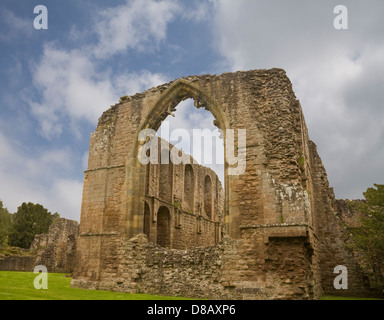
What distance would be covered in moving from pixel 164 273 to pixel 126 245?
5.03 feet

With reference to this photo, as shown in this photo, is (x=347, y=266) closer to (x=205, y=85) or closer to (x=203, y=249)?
(x=203, y=249)

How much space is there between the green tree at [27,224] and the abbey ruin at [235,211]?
21894 millimetres

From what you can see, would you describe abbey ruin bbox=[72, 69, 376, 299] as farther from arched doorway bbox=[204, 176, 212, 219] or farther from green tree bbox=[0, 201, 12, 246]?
green tree bbox=[0, 201, 12, 246]

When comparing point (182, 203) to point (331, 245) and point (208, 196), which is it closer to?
point (208, 196)

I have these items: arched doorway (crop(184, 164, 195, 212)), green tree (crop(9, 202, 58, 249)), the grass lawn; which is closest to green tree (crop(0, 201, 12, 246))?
green tree (crop(9, 202, 58, 249))

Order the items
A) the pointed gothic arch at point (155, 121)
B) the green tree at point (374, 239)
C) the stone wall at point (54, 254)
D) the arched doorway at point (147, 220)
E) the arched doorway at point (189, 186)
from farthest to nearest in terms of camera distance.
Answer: the stone wall at point (54, 254) < the arched doorway at point (189, 186) < the arched doorway at point (147, 220) < the pointed gothic arch at point (155, 121) < the green tree at point (374, 239)

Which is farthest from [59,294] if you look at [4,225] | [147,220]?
[4,225]

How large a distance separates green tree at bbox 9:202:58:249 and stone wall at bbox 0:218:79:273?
6.74 meters

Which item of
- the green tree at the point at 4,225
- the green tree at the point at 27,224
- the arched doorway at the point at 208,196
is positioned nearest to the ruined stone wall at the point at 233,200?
the arched doorway at the point at 208,196

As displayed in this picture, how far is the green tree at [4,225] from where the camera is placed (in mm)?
25558

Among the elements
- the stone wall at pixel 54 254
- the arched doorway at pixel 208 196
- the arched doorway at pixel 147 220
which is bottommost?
the stone wall at pixel 54 254

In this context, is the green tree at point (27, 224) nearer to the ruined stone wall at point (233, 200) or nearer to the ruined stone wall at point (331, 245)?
the ruined stone wall at point (233, 200)

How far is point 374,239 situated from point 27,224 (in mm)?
28688

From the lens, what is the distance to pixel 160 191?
17.8 meters
